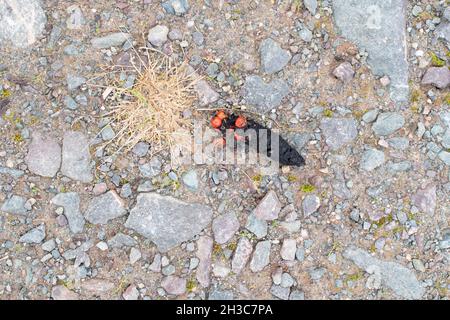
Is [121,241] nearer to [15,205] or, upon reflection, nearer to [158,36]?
[15,205]

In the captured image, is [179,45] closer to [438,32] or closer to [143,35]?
[143,35]

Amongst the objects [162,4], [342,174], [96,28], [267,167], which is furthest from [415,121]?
[96,28]

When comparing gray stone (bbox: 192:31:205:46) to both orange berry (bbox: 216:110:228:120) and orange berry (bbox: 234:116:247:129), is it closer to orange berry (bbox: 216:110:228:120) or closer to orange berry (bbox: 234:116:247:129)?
orange berry (bbox: 216:110:228:120)

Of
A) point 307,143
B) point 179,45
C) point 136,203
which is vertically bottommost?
point 136,203

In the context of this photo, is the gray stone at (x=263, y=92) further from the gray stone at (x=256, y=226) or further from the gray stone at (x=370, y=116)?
the gray stone at (x=256, y=226)

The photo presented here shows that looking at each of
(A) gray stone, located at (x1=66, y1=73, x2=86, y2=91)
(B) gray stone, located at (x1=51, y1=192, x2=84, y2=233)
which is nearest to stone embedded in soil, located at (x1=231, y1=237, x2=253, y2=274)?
(B) gray stone, located at (x1=51, y1=192, x2=84, y2=233)

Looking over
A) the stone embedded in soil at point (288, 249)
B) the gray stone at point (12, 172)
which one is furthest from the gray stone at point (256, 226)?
the gray stone at point (12, 172)
